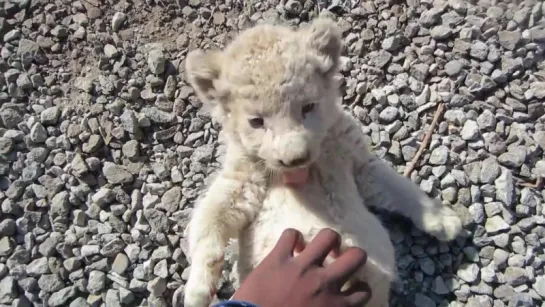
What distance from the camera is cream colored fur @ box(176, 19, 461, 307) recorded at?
104 inches

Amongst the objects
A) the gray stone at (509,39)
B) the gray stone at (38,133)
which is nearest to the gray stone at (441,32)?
the gray stone at (509,39)

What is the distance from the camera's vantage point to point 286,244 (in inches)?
103

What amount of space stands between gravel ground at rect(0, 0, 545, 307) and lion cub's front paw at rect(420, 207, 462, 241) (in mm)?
148

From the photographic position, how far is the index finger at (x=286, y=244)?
102 inches

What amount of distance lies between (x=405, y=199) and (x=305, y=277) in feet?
3.58

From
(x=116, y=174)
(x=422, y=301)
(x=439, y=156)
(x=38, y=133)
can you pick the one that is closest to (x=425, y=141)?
(x=439, y=156)

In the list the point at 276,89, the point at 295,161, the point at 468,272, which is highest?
the point at 276,89

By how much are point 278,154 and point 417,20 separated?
1893 mm

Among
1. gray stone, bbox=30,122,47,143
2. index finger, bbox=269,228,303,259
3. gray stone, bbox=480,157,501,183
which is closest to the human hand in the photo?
index finger, bbox=269,228,303,259

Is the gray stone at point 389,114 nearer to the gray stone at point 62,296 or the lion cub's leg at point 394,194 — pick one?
the lion cub's leg at point 394,194

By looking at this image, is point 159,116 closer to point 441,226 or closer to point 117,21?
point 117,21

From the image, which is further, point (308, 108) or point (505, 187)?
point (505, 187)

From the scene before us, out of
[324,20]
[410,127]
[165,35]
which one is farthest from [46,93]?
[410,127]

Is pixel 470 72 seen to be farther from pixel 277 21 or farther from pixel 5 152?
pixel 5 152
